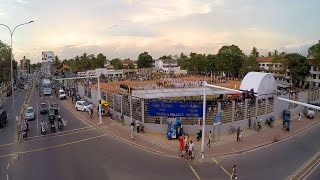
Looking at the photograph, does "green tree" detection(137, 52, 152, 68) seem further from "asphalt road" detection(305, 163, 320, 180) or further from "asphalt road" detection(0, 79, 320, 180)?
"asphalt road" detection(305, 163, 320, 180)

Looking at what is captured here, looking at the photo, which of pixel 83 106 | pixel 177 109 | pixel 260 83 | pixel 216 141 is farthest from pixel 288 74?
pixel 216 141

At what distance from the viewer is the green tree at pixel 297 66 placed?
81.1m

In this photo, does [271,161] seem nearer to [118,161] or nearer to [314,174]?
[314,174]

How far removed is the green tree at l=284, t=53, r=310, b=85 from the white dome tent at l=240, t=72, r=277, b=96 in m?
41.9

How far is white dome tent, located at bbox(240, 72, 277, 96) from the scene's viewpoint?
135ft

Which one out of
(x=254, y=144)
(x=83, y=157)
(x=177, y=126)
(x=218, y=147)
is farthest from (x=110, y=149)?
(x=254, y=144)

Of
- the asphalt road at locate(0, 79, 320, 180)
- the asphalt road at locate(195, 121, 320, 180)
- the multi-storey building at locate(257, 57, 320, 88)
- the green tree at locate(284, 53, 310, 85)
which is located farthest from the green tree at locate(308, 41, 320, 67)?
the asphalt road at locate(195, 121, 320, 180)

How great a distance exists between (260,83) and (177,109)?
15.8 m

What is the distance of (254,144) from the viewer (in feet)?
91.6

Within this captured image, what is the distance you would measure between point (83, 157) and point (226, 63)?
267 ft

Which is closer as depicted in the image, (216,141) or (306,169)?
(306,169)

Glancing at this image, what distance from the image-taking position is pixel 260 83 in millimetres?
41250

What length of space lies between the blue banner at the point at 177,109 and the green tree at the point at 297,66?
59.9 m

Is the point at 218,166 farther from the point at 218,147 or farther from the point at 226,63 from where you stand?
the point at 226,63
